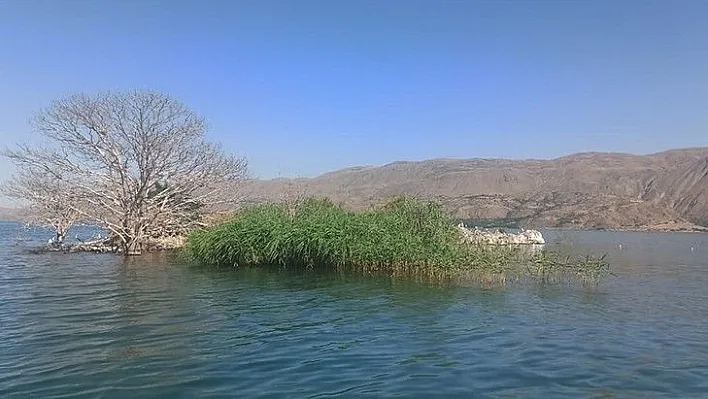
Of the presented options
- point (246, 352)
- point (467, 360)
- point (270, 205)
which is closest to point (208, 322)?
point (246, 352)

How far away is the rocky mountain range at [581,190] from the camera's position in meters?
102

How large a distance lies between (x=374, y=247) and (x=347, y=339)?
10049 millimetres

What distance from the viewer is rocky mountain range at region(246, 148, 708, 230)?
102312mm

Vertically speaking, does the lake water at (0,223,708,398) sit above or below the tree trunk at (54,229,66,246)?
below

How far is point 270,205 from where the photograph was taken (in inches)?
1102

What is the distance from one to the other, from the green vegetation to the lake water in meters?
1.40

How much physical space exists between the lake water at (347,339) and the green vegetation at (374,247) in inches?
55.2

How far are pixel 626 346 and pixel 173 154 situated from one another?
27872 millimetres

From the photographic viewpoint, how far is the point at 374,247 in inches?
848


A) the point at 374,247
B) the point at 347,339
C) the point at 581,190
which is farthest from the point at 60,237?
the point at 581,190

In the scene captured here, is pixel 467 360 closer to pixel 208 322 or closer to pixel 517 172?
pixel 208 322

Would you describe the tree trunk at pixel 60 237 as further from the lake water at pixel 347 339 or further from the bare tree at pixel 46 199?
the lake water at pixel 347 339

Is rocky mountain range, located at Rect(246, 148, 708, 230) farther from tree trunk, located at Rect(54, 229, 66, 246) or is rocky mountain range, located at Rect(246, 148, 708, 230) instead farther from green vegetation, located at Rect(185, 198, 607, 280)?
green vegetation, located at Rect(185, 198, 607, 280)

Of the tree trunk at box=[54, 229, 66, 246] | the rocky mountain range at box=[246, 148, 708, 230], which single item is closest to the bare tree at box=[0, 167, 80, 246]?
the tree trunk at box=[54, 229, 66, 246]
